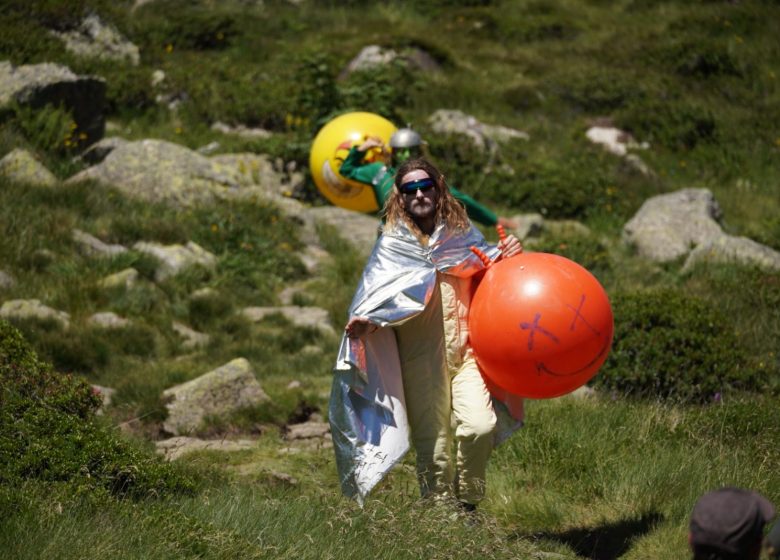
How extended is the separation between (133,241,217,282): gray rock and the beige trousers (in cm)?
609

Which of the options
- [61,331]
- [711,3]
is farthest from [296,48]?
[61,331]

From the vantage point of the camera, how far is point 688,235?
13.8m

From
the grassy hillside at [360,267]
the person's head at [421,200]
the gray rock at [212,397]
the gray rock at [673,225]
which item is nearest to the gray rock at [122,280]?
the grassy hillside at [360,267]

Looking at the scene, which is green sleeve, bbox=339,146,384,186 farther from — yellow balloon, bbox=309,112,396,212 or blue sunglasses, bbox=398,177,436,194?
blue sunglasses, bbox=398,177,436,194

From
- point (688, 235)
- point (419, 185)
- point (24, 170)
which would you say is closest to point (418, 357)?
point (419, 185)

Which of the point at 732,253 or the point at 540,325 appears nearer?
the point at 540,325

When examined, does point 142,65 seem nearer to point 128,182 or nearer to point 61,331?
point 128,182

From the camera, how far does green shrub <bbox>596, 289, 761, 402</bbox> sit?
8.34 meters

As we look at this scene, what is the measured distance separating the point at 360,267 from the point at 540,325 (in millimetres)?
7510

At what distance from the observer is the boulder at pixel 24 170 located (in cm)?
1233

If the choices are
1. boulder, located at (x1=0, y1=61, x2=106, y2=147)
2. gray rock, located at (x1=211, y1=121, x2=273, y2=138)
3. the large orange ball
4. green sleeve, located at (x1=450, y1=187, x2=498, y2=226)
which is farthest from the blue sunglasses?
gray rock, located at (x1=211, y1=121, x2=273, y2=138)

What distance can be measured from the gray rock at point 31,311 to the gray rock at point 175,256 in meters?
1.61

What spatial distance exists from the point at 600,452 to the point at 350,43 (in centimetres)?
1825

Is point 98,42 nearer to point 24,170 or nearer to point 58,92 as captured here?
point 58,92
